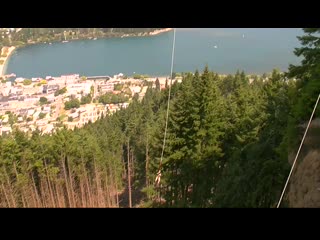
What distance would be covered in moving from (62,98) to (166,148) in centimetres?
415

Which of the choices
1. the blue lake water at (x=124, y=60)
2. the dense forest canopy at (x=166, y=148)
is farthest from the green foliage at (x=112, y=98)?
the blue lake water at (x=124, y=60)

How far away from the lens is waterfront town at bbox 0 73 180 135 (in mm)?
7508

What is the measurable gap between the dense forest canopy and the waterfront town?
1.73 ft

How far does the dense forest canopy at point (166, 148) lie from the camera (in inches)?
386

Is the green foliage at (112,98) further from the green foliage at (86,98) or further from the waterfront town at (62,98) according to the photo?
the green foliage at (86,98)

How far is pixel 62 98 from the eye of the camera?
7719 millimetres

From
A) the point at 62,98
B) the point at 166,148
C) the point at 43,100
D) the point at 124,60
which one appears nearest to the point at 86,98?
the point at 62,98

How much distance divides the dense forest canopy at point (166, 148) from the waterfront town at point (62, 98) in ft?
1.73
